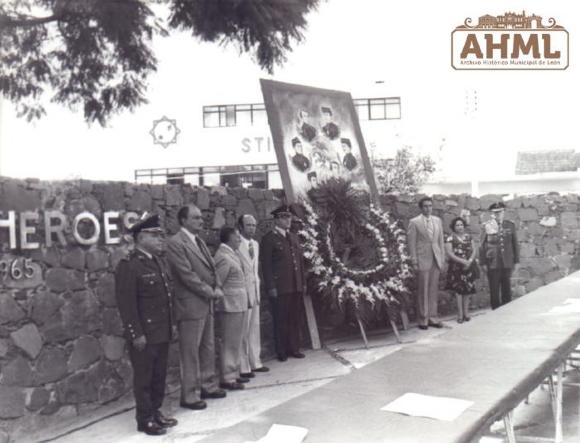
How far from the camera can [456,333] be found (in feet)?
13.5

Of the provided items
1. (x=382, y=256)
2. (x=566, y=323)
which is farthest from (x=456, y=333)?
(x=382, y=256)

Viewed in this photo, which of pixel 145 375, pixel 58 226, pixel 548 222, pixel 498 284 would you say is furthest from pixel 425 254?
pixel 58 226

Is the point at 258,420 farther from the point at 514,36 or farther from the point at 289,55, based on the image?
the point at 514,36

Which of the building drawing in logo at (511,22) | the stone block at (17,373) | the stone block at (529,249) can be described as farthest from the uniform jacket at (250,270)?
the stone block at (529,249)

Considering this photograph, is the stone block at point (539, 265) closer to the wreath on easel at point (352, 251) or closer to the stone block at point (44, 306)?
the wreath on easel at point (352, 251)

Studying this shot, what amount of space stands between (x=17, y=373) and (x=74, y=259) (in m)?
0.83

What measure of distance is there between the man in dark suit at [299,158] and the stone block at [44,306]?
3328mm

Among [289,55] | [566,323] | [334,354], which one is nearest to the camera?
[289,55]

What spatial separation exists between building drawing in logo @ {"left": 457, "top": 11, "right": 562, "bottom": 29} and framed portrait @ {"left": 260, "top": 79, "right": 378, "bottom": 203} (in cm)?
264

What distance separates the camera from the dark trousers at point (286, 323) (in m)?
6.58

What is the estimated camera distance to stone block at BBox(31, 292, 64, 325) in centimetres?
438

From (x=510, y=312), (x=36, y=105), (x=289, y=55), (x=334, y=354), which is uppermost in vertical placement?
(x=289, y=55)

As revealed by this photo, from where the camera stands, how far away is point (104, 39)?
3.31 m

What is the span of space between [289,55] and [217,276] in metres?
2.04
